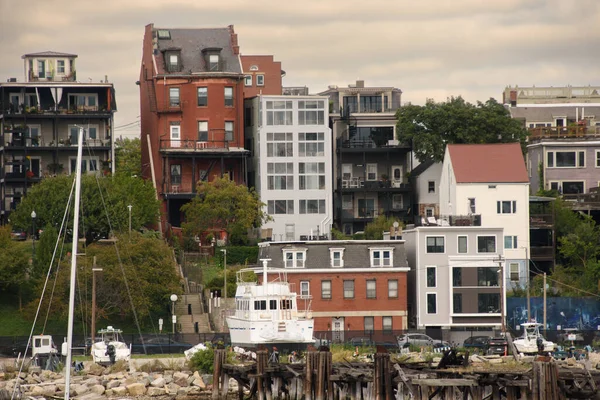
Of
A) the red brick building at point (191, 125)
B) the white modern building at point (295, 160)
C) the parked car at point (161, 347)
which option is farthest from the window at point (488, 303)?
the red brick building at point (191, 125)

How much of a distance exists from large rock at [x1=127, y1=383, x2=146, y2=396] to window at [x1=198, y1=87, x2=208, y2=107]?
4421 centimetres

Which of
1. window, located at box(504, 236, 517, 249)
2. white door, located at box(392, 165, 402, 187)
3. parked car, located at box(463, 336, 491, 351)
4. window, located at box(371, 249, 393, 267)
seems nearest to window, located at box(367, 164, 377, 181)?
white door, located at box(392, 165, 402, 187)

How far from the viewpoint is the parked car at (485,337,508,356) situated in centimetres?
7369

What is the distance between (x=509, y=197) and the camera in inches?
3688

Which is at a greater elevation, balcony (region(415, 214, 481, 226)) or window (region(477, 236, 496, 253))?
balcony (region(415, 214, 481, 226))

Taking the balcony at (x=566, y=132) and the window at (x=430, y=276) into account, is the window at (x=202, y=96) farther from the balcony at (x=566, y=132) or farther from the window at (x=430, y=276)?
the window at (x=430, y=276)

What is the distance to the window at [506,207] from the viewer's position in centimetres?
9362

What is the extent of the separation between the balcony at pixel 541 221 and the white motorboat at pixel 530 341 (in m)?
18.7

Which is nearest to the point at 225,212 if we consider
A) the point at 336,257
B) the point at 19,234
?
the point at 336,257

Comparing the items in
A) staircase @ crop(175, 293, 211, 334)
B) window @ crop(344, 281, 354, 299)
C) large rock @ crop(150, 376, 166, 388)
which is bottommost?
large rock @ crop(150, 376, 166, 388)

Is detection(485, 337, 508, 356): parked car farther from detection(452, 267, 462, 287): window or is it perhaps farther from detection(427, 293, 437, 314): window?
detection(452, 267, 462, 287): window

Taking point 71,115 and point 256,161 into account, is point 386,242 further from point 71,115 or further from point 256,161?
point 71,115

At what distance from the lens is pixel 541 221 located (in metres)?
95.9

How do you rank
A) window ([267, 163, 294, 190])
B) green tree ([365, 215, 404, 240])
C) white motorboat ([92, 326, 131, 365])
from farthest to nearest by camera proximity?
window ([267, 163, 294, 190]), green tree ([365, 215, 404, 240]), white motorboat ([92, 326, 131, 365])
